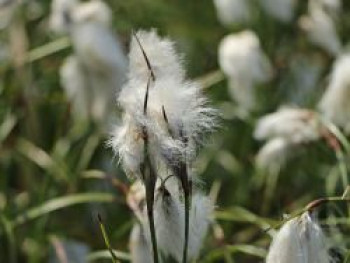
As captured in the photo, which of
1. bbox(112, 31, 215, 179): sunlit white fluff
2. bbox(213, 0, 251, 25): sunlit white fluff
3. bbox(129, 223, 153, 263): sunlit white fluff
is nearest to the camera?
bbox(112, 31, 215, 179): sunlit white fluff

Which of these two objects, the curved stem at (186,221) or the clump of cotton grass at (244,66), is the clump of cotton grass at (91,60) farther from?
the curved stem at (186,221)

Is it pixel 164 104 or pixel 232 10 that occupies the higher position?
pixel 164 104

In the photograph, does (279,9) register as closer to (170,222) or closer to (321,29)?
(321,29)

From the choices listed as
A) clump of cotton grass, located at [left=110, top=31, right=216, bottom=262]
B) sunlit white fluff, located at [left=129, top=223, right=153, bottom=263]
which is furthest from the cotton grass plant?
clump of cotton grass, located at [left=110, top=31, right=216, bottom=262]

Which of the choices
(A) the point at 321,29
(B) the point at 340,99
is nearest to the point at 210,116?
(B) the point at 340,99

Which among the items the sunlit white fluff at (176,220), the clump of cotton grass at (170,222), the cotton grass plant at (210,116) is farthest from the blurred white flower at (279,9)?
the sunlit white fluff at (176,220)

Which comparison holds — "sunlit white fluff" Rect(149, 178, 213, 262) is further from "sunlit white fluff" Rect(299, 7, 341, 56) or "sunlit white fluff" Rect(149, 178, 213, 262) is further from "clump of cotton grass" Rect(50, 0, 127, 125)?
"sunlit white fluff" Rect(299, 7, 341, 56)
